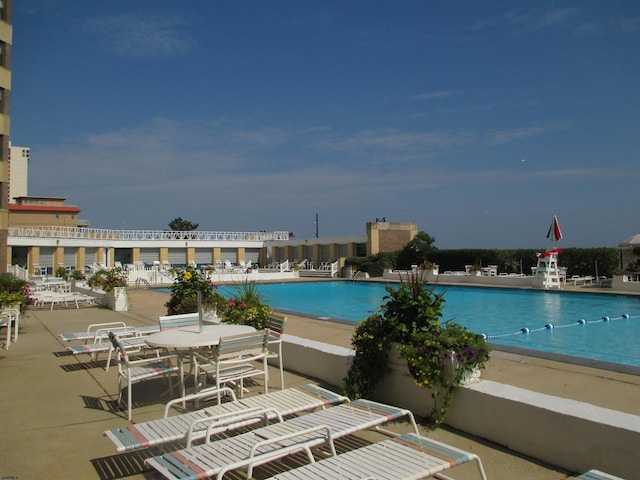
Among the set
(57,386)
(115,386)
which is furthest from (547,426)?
(57,386)

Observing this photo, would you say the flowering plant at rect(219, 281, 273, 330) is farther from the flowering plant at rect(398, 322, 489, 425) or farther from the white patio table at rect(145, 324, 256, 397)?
the flowering plant at rect(398, 322, 489, 425)

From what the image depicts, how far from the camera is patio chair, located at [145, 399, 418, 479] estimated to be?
8.23 ft

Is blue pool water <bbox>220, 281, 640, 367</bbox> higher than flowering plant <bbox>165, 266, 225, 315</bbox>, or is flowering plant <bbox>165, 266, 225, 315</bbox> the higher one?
flowering plant <bbox>165, 266, 225, 315</bbox>

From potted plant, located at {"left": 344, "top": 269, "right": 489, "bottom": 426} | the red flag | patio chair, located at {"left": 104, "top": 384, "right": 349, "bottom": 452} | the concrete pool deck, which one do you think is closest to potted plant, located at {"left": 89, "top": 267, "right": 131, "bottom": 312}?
the concrete pool deck

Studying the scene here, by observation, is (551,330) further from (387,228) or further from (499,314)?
(387,228)

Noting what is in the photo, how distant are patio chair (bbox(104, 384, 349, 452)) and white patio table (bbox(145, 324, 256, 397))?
0.72 meters

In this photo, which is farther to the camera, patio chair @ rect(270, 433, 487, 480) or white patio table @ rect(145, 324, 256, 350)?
white patio table @ rect(145, 324, 256, 350)

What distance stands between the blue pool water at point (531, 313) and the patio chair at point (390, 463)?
8.44ft

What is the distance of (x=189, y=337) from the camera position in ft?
15.7

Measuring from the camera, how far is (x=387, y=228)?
1195 inches

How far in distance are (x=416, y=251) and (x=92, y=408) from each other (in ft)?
81.9

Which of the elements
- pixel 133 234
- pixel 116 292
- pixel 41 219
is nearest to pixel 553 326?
pixel 116 292

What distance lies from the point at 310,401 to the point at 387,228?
27.2 metres

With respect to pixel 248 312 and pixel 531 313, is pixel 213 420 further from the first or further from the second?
pixel 531 313
